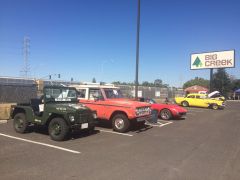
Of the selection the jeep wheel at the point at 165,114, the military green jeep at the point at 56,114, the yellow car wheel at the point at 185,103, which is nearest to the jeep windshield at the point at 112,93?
the military green jeep at the point at 56,114

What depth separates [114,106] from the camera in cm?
962

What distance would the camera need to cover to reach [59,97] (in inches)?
334

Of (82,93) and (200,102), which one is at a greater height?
(82,93)

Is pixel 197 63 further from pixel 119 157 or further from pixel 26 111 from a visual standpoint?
pixel 119 157

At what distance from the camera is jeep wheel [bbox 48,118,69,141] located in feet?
24.3

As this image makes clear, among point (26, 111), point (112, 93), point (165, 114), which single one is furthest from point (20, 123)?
point (165, 114)

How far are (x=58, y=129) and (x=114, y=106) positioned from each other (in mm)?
2828

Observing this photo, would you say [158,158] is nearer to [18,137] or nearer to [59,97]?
[59,97]

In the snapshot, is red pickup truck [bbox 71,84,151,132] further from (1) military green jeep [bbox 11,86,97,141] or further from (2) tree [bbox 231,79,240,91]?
(2) tree [bbox 231,79,240,91]

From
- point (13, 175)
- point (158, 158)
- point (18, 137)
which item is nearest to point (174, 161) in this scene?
point (158, 158)

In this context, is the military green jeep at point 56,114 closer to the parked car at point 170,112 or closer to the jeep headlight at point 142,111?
the jeep headlight at point 142,111

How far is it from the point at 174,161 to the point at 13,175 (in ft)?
12.4

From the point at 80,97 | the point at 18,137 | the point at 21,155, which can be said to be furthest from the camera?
the point at 80,97

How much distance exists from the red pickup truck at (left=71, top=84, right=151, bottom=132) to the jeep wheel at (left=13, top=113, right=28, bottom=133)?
287cm
